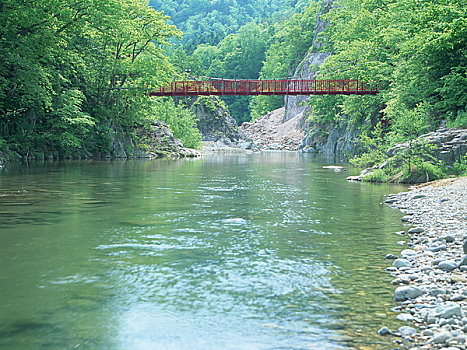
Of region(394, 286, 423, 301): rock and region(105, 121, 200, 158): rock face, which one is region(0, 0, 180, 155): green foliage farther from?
region(394, 286, 423, 301): rock

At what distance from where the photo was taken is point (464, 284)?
4.86 metres

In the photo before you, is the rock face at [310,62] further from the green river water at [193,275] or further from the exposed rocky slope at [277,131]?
the green river water at [193,275]

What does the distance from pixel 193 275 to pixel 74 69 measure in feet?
97.2

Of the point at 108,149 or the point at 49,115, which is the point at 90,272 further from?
the point at 108,149

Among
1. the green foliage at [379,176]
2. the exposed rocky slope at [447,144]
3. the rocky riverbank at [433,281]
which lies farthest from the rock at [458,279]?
the green foliage at [379,176]

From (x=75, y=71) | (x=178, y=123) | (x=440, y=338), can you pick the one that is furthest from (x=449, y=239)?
(x=178, y=123)

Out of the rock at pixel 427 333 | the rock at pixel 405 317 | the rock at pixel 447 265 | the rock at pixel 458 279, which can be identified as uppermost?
the rock at pixel 447 265

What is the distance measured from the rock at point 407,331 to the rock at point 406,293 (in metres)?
0.71

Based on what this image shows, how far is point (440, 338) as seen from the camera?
370 centimetres

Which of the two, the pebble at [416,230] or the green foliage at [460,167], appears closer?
the pebble at [416,230]

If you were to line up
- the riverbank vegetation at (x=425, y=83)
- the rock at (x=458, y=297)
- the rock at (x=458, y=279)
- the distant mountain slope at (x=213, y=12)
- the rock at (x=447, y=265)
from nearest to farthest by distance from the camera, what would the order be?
1. the rock at (x=458, y=297)
2. the rock at (x=458, y=279)
3. the rock at (x=447, y=265)
4. the riverbank vegetation at (x=425, y=83)
5. the distant mountain slope at (x=213, y=12)

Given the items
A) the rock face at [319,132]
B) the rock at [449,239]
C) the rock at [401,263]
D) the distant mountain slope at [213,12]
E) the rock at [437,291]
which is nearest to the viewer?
the rock at [437,291]

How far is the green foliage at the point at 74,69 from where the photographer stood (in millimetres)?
22062

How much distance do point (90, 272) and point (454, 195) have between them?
832cm
